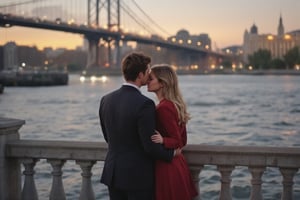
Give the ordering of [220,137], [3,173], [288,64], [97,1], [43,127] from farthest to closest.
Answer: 1. [288,64]
2. [97,1]
3. [43,127]
4. [220,137]
5. [3,173]

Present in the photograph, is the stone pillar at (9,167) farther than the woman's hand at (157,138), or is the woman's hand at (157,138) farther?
the stone pillar at (9,167)

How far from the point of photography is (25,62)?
12556cm

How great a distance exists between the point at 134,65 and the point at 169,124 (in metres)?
0.48

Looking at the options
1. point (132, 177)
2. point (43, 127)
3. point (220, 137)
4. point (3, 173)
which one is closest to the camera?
point (132, 177)

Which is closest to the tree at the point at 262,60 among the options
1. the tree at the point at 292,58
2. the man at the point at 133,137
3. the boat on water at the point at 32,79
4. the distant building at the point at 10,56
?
the tree at the point at 292,58

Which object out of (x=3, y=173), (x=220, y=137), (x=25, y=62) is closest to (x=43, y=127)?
(x=220, y=137)

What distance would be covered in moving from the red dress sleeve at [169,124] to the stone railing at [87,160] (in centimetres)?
78

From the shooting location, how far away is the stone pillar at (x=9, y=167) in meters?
5.07

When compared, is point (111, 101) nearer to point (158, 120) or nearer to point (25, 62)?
point (158, 120)

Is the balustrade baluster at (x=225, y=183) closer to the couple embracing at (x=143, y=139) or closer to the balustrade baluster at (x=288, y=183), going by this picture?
the balustrade baluster at (x=288, y=183)

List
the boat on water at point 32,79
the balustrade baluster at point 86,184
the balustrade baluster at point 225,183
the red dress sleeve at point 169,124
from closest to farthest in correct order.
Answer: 1. the red dress sleeve at point 169,124
2. the balustrade baluster at point 225,183
3. the balustrade baluster at point 86,184
4. the boat on water at point 32,79

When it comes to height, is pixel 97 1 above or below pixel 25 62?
above

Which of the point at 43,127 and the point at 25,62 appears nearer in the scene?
the point at 43,127

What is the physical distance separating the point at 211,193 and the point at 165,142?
6931 millimetres
